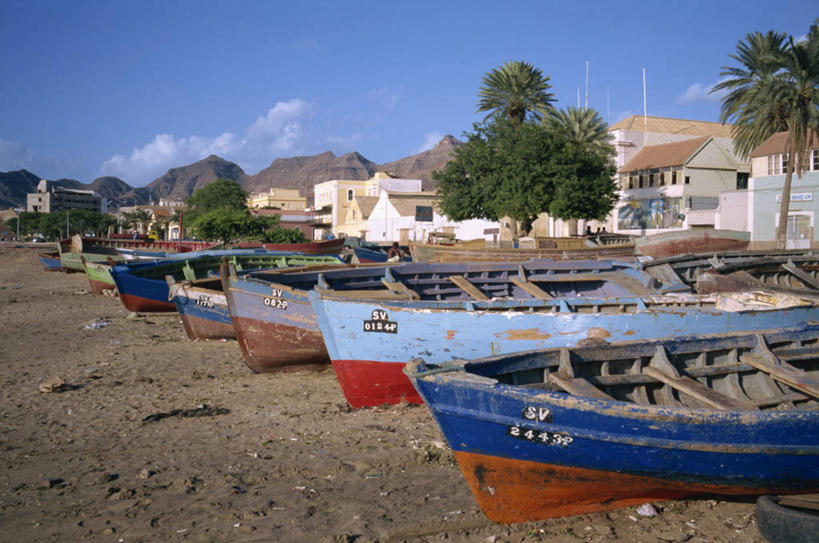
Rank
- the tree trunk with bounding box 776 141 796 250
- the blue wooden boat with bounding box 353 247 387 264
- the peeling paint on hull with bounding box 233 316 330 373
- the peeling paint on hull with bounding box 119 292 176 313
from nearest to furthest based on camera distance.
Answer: the peeling paint on hull with bounding box 233 316 330 373
the peeling paint on hull with bounding box 119 292 176 313
the blue wooden boat with bounding box 353 247 387 264
the tree trunk with bounding box 776 141 796 250

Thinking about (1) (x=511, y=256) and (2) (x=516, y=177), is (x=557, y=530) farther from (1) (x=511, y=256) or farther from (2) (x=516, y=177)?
(2) (x=516, y=177)

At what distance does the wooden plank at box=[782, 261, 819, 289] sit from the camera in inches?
468

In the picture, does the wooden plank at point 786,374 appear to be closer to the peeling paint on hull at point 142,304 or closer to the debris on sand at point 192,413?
the debris on sand at point 192,413

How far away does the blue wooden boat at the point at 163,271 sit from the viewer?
16109 millimetres

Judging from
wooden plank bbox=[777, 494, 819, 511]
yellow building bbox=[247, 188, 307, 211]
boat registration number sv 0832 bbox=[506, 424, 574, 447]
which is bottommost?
wooden plank bbox=[777, 494, 819, 511]

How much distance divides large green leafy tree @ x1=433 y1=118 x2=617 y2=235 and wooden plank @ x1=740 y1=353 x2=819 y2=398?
26950 mm

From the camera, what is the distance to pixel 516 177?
32.5m

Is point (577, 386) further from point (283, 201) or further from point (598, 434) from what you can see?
point (283, 201)

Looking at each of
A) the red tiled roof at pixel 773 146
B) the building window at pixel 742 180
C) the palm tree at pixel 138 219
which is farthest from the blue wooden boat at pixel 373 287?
the palm tree at pixel 138 219

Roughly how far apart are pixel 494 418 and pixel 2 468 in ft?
16.9

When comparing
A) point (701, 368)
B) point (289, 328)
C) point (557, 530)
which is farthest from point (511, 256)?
point (557, 530)

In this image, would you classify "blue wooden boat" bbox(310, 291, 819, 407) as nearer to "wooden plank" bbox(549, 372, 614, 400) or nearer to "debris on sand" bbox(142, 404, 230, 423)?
"wooden plank" bbox(549, 372, 614, 400)

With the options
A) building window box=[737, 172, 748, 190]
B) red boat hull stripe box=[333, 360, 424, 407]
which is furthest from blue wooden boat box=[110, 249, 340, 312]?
building window box=[737, 172, 748, 190]

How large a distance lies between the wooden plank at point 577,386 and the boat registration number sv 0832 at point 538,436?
1.58 ft
